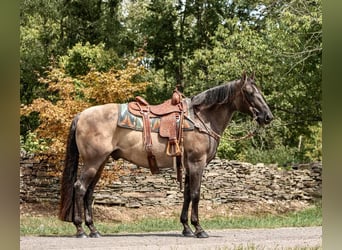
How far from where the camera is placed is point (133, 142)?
5.83 m

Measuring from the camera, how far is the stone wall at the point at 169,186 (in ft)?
33.7

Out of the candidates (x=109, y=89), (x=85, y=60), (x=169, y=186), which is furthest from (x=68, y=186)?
(x=85, y=60)

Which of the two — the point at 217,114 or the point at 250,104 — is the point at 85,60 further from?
the point at 250,104

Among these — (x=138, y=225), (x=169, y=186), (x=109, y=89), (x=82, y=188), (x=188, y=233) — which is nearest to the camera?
(x=82, y=188)

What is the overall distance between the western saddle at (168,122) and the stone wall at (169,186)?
13.1 feet

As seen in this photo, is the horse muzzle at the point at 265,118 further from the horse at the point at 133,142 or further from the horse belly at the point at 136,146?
the horse belly at the point at 136,146

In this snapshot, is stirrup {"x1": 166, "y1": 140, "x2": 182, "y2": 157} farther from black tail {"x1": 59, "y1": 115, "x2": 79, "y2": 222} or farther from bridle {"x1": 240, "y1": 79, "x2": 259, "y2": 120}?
black tail {"x1": 59, "y1": 115, "x2": 79, "y2": 222}

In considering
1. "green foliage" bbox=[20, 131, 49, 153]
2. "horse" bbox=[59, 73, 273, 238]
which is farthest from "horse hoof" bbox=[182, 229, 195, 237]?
"green foliage" bbox=[20, 131, 49, 153]

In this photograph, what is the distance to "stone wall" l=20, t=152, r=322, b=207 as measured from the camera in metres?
10.3

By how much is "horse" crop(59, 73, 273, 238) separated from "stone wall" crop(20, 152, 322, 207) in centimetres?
397

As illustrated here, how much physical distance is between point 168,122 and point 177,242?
1278 mm
